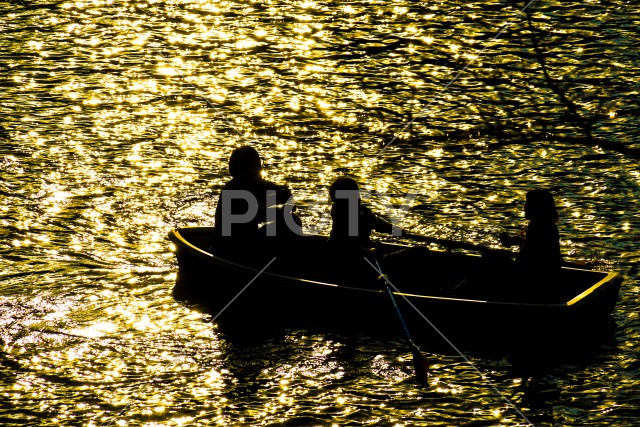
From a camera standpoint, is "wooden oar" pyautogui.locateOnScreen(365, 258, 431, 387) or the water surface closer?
"wooden oar" pyautogui.locateOnScreen(365, 258, 431, 387)

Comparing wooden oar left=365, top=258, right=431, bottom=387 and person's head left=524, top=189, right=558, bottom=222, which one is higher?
person's head left=524, top=189, right=558, bottom=222

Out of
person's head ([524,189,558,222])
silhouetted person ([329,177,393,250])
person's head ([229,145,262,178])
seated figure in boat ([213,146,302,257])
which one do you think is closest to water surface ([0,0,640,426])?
seated figure in boat ([213,146,302,257])

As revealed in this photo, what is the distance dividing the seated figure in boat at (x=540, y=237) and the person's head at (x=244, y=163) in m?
2.77

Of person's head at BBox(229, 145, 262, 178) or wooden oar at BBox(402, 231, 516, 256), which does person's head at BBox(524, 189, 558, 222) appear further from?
person's head at BBox(229, 145, 262, 178)

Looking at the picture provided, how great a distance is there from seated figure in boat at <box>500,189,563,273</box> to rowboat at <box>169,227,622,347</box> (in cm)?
13

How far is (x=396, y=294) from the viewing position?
36.2 ft

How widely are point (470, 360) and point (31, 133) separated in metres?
8.37

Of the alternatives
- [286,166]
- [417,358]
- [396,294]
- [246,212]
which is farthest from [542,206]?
[286,166]

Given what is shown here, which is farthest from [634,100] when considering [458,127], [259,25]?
[259,25]

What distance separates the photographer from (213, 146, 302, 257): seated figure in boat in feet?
39.2

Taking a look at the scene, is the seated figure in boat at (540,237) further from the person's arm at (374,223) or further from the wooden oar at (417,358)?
the person's arm at (374,223)

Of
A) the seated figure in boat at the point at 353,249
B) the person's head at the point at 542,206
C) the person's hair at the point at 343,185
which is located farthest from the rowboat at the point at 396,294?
the person's hair at the point at 343,185

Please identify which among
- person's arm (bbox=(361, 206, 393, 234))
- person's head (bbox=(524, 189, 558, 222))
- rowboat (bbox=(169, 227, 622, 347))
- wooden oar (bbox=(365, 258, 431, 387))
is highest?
person's head (bbox=(524, 189, 558, 222))

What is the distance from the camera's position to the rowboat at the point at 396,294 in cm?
1069
